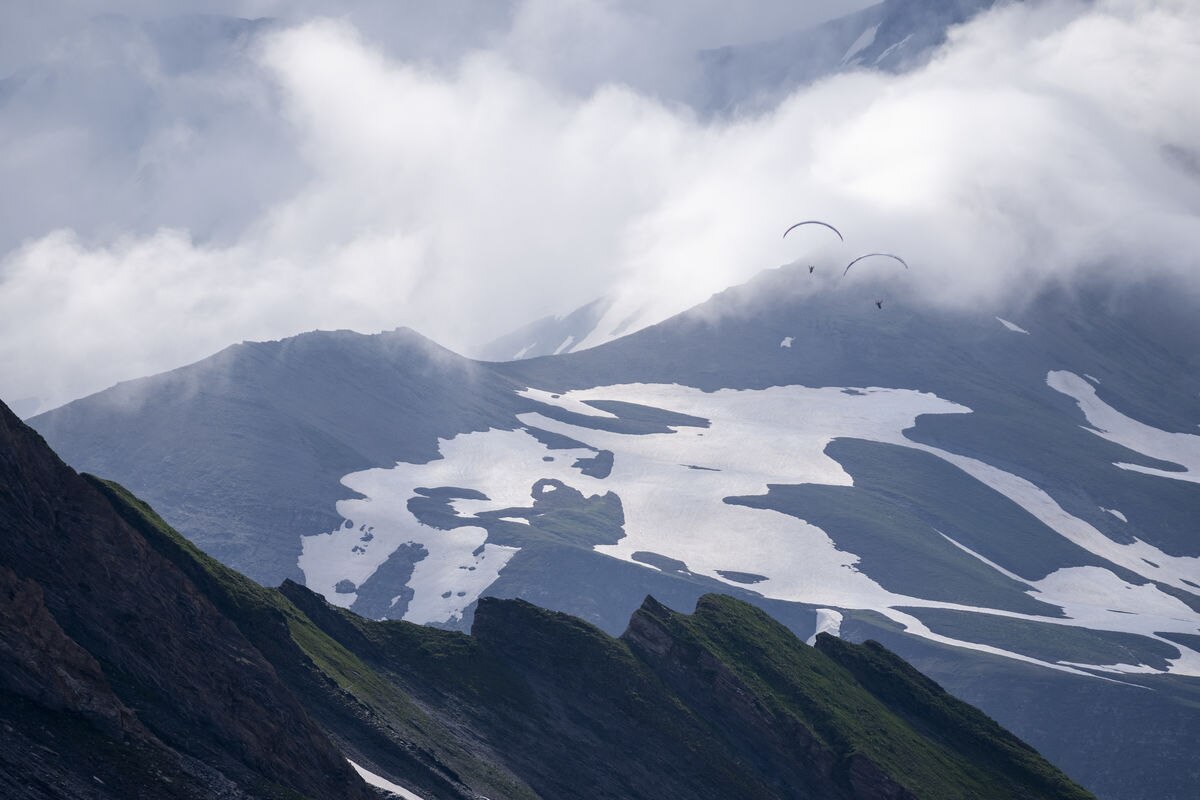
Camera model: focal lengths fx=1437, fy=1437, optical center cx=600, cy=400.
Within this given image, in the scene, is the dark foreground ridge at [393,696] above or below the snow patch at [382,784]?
above

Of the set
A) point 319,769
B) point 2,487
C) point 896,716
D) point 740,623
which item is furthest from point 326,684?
point 896,716

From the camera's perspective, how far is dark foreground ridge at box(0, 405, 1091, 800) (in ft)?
212

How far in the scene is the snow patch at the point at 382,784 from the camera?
81875 mm

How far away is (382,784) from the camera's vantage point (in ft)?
272

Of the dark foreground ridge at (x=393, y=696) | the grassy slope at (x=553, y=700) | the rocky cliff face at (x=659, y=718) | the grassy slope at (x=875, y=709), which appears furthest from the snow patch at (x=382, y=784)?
the grassy slope at (x=875, y=709)

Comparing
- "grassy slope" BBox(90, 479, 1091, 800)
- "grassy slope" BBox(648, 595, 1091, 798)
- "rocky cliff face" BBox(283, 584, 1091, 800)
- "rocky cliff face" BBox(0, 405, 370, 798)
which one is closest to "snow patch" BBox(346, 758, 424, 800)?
"grassy slope" BBox(90, 479, 1091, 800)

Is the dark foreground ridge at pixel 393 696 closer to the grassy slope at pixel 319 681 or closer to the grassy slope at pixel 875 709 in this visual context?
the grassy slope at pixel 319 681

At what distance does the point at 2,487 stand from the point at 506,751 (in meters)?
40.6

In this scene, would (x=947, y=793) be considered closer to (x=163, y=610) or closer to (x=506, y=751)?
(x=506, y=751)

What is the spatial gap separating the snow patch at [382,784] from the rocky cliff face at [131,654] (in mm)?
3559

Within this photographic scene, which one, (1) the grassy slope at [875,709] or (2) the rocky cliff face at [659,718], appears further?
(1) the grassy slope at [875,709]

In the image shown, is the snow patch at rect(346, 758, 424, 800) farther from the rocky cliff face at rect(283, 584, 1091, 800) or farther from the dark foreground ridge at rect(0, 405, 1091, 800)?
the rocky cliff face at rect(283, 584, 1091, 800)

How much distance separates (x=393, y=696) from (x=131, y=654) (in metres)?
26.4

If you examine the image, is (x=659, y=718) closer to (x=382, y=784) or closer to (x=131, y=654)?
(x=382, y=784)
